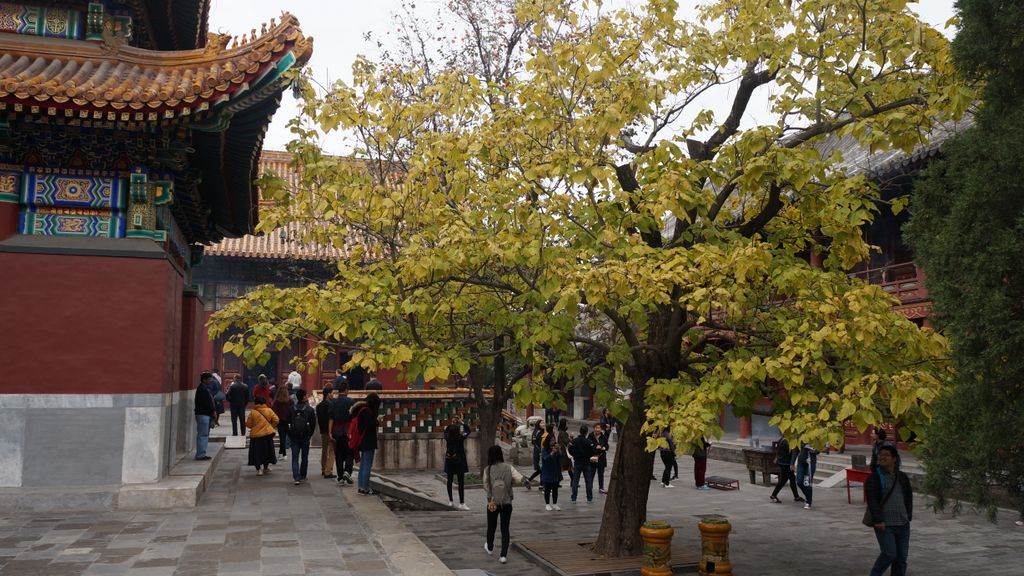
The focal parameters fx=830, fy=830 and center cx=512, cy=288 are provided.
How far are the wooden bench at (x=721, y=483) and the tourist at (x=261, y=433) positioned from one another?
9615mm

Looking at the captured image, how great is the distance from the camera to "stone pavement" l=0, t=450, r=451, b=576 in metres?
7.36

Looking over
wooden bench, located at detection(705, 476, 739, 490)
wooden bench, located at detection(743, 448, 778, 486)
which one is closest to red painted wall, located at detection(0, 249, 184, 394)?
wooden bench, located at detection(705, 476, 739, 490)

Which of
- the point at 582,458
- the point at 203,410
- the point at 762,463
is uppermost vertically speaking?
the point at 203,410

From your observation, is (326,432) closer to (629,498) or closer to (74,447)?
(74,447)

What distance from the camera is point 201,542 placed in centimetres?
836

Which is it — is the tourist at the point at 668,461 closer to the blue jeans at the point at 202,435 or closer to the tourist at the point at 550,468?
the tourist at the point at 550,468

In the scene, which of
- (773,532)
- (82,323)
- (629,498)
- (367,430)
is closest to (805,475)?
(773,532)

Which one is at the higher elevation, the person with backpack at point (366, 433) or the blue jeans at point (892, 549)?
the person with backpack at point (366, 433)

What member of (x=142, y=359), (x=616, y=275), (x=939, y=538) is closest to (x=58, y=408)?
(x=142, y=359)

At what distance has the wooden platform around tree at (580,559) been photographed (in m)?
9.95

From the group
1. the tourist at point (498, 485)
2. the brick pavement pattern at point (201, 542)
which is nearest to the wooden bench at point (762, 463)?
the tourist at point (498, 485)

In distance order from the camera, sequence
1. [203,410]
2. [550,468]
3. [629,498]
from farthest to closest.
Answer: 1. [550,468]
2. [203,410]
3. [629,498]

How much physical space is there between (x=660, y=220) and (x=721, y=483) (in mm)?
11238

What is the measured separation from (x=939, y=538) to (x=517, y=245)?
28.7ft
